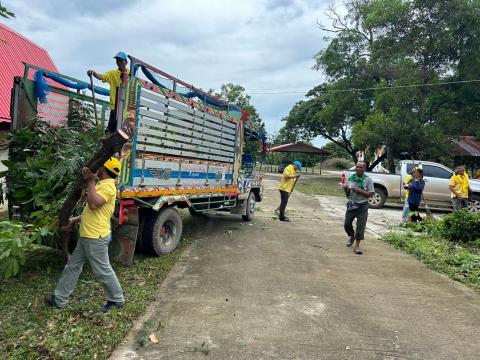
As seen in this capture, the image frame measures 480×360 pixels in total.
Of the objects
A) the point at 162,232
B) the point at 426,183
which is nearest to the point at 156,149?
the point at 162,232

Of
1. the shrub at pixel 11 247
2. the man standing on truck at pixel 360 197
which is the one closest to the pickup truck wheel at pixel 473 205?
the man standing on truck at pixel 360 197

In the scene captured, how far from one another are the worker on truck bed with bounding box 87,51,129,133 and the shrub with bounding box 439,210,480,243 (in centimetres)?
724

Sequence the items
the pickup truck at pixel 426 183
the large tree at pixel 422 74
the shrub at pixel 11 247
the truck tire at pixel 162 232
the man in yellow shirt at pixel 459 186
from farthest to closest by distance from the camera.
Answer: the large tree at pixel 422 74 → the pickup truck at pixel 426 183 → the man in yellow shirt at pixel 459 186 → the truck tire at pixel 162 232 → the shrub at pixel 11 247

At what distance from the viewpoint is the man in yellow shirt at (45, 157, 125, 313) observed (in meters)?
3.66

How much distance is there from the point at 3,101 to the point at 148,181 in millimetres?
6815

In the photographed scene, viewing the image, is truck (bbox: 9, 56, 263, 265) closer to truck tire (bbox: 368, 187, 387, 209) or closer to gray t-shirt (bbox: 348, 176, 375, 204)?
gray t-shirt (bbox: 348, 176, 375, 204)

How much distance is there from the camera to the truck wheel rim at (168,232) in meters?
6.13

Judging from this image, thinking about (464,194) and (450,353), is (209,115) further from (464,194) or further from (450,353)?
(464,194)

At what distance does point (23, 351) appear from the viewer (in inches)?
115

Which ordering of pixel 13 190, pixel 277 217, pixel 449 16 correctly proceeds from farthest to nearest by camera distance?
pixel 449 16 < pixel 277 217 < pixel 13 190

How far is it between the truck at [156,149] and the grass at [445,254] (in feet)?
12.7

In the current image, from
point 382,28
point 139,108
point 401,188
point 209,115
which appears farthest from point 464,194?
point 382,28

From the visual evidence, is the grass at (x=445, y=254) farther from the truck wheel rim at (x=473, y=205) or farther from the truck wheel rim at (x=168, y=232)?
the truck wheel rim at (x=473, y=205)

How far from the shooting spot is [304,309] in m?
4.12
